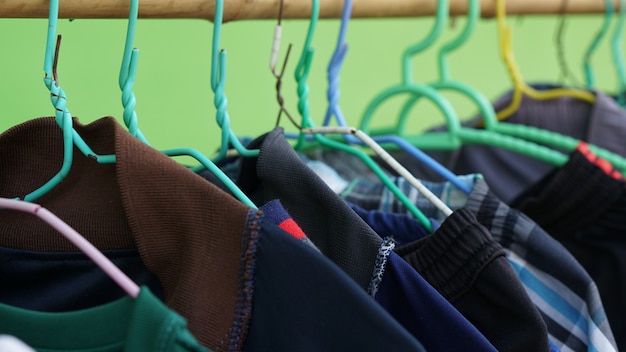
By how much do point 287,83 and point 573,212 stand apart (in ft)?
1.67

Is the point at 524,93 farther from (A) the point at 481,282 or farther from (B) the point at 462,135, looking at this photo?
(A) the point at 481,282

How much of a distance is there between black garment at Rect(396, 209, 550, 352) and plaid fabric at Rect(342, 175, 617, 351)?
0.07 metres

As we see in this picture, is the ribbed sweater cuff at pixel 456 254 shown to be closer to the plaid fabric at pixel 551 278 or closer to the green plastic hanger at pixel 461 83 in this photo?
the plaid fabric at pixel 551 278

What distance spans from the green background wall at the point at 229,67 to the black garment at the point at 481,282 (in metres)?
0.37

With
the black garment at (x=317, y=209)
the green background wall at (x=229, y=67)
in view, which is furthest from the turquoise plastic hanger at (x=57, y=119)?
the green background wall at (x=229, y=67)

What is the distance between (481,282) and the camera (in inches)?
17.9

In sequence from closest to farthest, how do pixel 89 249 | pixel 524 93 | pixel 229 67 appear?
pixel 89 249 < pixel 524 93 < pixel 229 67

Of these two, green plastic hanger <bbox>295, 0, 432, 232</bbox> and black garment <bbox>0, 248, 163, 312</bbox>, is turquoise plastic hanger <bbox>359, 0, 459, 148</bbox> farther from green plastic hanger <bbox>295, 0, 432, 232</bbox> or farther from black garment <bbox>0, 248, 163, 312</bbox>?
black garment <bbox>0, 248, 163, 312</bbox>

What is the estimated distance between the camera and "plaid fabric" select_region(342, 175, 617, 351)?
19.5 inches

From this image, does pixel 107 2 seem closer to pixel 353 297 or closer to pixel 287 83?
pixel 353 297

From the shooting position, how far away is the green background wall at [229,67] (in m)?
0.74

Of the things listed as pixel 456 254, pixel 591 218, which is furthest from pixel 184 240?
pixel 591 218

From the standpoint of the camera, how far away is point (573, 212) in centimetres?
62

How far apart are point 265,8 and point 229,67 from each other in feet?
1.45
